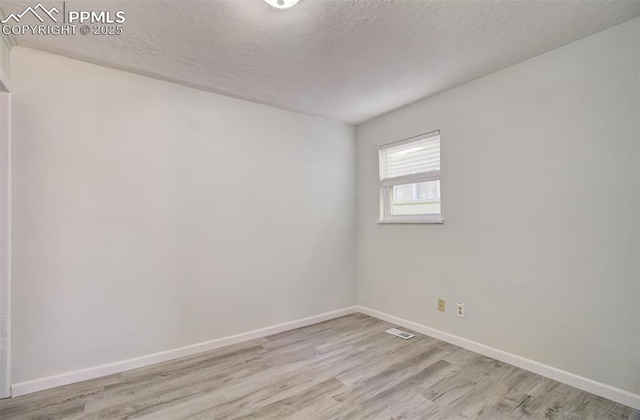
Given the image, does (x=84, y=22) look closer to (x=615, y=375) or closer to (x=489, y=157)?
(x=489, y=157)

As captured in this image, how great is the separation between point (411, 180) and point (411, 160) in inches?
8.7

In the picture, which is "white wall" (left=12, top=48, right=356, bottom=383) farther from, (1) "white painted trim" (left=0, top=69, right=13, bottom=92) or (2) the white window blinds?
(2) the white window blinds

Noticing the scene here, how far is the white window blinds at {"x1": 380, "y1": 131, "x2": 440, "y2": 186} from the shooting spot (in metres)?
2.95

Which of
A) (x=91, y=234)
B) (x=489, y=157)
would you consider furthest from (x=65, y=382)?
(x=489, y=157)

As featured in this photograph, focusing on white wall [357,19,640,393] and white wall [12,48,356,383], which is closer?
white wall [357,19,640,393]

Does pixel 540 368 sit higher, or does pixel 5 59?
pixel 5 59

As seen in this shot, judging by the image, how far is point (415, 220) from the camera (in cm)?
304

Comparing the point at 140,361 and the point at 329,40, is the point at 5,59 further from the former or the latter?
the point at 140,361

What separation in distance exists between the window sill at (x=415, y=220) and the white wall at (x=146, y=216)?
808mm

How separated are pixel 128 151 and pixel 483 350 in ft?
10.9

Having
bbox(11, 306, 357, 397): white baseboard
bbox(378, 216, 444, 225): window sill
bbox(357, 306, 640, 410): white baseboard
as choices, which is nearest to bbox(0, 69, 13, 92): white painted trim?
bbox(11, 306, 357, 397): white baseboard

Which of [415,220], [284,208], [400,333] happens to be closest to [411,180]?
[415,220]

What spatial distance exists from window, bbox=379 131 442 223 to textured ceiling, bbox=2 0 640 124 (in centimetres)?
63

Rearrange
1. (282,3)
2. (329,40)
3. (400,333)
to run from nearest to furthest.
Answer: (282,3) → (329,40) → (400,333)
